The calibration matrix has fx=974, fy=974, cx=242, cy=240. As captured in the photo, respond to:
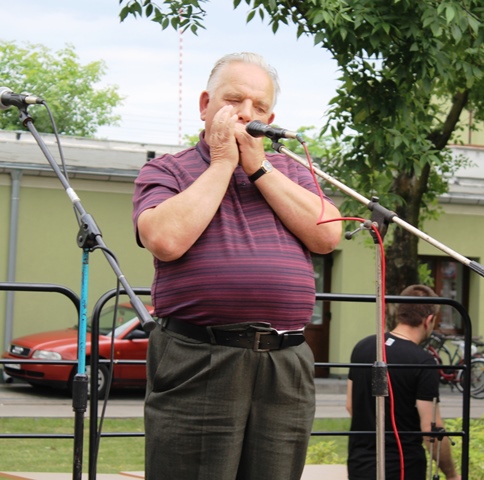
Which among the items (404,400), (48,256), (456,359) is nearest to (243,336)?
(404,400)

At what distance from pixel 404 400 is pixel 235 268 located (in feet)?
7.85

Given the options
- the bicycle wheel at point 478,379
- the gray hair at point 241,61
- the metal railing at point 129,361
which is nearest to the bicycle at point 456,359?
the bicycle wheel at point 478,379

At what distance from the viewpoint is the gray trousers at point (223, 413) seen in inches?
106

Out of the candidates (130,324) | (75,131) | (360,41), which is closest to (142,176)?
(360,41)

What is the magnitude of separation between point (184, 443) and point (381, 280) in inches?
29.8

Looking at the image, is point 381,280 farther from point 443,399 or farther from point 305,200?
point 443,399

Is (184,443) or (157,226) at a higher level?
(157,226)

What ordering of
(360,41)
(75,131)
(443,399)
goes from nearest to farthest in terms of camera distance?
(360,41), (443,399), (75,131)

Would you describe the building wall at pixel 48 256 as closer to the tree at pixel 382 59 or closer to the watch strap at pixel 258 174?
the tree at pixel 382 59

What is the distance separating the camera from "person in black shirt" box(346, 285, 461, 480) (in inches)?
181

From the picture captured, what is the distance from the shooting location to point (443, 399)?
1730cm

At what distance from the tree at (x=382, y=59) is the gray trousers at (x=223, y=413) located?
3.76 m

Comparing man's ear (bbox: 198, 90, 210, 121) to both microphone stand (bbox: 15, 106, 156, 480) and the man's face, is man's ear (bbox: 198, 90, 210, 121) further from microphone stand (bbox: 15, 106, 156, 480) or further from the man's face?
microphone stand (bbox: 15, 106, 156, 480)

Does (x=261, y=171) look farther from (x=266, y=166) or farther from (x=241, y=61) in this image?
(x=241, y=61)
